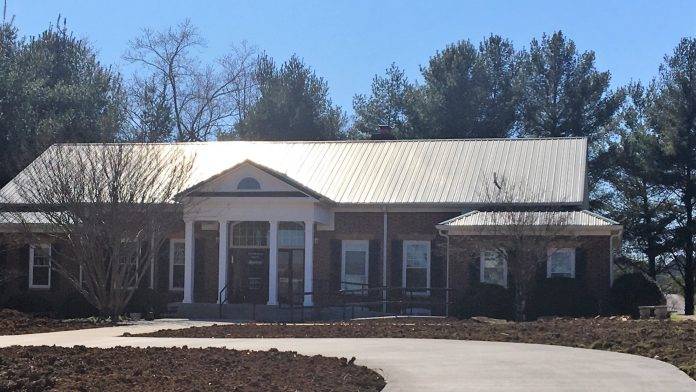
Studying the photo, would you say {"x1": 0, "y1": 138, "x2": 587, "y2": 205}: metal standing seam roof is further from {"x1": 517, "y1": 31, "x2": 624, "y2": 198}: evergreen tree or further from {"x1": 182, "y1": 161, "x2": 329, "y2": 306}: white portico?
{"x1": 517, "y1": 31, "x2": 624, "y2": 198}: evergreen tree

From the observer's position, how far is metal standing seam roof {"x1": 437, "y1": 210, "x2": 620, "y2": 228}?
29703 mm

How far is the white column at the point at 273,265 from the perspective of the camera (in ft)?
108

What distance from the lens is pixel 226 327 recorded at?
981 inches

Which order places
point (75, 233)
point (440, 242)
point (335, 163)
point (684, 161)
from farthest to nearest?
point (684, 161)
point (335, 163)
point (440, 242)
point (75, 233)

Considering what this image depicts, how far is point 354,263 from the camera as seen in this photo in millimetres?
35344

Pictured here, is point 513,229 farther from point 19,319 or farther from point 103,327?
point 19,319

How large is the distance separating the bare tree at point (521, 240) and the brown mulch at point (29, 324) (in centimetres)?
1146

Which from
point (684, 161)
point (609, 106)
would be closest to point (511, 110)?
point (609, 106)

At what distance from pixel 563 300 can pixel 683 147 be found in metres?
20.1

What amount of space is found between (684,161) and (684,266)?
5328 millimetres

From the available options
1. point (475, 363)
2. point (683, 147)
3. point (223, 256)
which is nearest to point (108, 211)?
point (223, 256)

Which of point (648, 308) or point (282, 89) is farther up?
point (282, 89)

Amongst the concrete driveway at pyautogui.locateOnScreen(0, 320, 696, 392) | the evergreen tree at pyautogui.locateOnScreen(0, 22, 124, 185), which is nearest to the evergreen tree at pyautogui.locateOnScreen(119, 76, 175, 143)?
the evergreen tree at pyautogui.locateOnScreen(0, 22, 124, 185)

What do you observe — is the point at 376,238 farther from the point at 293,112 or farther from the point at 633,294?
the point at 293,112
